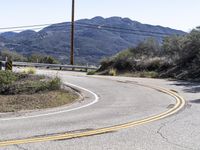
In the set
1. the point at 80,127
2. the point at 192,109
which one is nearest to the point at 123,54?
the point at 192,109

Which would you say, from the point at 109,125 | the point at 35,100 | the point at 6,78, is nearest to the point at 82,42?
the point at 6,78

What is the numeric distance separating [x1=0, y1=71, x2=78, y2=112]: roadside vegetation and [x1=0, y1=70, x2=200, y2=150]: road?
0.84m

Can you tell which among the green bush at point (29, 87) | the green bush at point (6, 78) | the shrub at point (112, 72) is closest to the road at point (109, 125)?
the green bush at point (29, 87)

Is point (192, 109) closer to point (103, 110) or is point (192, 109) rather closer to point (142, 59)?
point (103, 110)

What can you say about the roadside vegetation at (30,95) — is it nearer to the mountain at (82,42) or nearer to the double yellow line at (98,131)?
the double yellow line at (98,131)

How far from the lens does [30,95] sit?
19.3 meters

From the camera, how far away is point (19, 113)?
15406 millimetres

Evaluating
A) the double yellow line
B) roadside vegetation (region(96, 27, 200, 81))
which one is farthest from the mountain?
the double yellow line

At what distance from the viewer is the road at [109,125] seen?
10.4 m

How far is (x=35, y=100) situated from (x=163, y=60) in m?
18.3

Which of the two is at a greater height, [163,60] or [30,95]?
[163,60]

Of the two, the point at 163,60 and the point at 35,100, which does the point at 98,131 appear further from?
the point at 163,60

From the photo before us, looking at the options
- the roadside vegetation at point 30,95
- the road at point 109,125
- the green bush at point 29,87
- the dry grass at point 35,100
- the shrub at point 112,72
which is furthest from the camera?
the shrub at point 112,72

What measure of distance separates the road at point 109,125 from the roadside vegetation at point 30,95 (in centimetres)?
84
